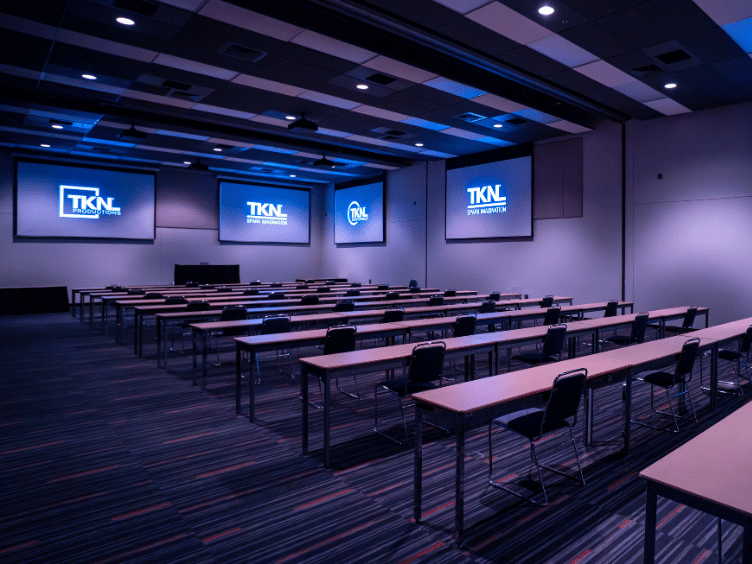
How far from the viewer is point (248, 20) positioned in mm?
5691

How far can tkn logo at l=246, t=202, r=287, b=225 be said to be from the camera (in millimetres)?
17542

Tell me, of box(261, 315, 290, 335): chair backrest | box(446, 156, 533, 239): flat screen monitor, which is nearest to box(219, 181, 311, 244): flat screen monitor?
box(446, 156, 533, 239): flat screen monitor

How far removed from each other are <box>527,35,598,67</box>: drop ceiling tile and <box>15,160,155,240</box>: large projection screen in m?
13.0

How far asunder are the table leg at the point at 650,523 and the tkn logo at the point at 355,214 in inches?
617

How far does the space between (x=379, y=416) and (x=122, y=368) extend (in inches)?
158

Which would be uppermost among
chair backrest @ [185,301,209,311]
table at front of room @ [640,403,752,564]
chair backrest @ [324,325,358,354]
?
chair backrest @ [185,301,209,311]

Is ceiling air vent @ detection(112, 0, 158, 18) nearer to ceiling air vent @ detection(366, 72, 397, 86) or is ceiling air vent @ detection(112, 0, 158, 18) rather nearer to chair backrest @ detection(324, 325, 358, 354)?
ceiling air vent @ detection(366, 72, 397, 86)

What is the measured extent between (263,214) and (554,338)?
47.3ft

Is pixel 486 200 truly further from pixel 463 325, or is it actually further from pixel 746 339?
pixel 746 339

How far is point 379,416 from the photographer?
4641 mm

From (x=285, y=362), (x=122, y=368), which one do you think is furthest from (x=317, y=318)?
(x=122, y=368)

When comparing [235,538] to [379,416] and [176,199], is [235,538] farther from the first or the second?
[176,199]

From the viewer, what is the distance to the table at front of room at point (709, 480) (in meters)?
1.58

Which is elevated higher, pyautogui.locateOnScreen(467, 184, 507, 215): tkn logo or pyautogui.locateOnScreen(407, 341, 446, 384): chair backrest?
pyautogui.locateOnScreen(467, 184, 507, 215): tkn logo
